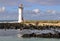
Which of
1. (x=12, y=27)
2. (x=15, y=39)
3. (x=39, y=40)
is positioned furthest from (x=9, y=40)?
(x=12, y=27)

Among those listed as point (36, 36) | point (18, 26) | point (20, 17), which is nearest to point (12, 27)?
point (18, 26)

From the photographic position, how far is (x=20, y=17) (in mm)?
82000

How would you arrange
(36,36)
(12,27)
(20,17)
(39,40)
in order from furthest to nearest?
1. (20,17)
2. (12,27)
3. (36,36)
4. (39,40)

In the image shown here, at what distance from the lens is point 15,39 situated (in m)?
46.1

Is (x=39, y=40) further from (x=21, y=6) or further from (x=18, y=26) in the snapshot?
(x=21, y=6)

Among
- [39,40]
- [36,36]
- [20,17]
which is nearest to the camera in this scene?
[39,40]

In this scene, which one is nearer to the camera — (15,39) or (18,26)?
(15,39)

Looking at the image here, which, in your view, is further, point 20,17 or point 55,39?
point 20,17

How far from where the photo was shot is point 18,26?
74.6 meters

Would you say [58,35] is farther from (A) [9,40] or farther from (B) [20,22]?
(B) [20,22]

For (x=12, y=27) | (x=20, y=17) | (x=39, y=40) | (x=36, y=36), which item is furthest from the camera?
(x=20, y=17)

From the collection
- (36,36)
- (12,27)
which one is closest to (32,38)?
(36,36)

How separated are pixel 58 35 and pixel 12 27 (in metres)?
29.2

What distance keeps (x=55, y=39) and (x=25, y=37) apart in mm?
5272
